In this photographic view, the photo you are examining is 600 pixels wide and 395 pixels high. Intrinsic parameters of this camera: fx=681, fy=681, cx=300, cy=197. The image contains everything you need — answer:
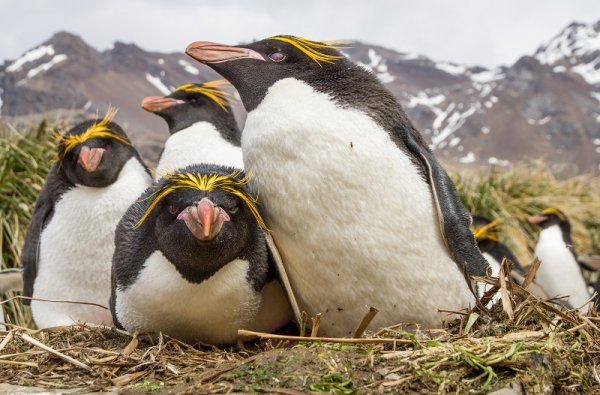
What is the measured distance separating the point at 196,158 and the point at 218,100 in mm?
689

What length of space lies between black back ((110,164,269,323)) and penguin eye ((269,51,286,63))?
22.2 inches

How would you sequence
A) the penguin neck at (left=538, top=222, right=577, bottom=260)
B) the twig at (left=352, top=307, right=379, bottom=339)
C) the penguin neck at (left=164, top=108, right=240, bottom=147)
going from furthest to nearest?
the penguin neck at (left=538, top=222, right=577, bottom=260), the penguin neck at (left=164, top=108, right=240, bottom=147), the twig at (left=352, top=307, right=379, bottom=339)

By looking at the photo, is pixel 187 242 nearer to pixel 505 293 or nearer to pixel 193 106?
pixel 505 293

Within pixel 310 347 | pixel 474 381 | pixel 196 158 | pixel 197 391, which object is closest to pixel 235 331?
pixel 310 347

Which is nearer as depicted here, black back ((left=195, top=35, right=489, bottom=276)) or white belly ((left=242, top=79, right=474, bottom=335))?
white belly ((left=242, top=79, right=474, bottom=335))

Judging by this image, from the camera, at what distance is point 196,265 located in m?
2.74

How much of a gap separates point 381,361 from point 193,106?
10.5 ft

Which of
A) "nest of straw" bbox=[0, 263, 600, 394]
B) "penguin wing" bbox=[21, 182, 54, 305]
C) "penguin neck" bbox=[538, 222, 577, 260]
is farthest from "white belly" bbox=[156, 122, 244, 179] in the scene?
"penguin neck" bbox=[538, 222, 577, 260]

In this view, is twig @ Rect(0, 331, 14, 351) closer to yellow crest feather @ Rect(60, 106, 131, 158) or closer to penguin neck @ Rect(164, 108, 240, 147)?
yellow crest feather @ Rect(60, 106, 131, 158)

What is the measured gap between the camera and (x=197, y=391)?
2062 millimetres

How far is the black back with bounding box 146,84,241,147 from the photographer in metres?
4.89

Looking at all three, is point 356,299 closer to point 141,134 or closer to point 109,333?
point 109,333

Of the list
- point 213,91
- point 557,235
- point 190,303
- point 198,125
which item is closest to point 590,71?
point 557,235

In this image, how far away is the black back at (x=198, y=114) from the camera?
4887 mm
